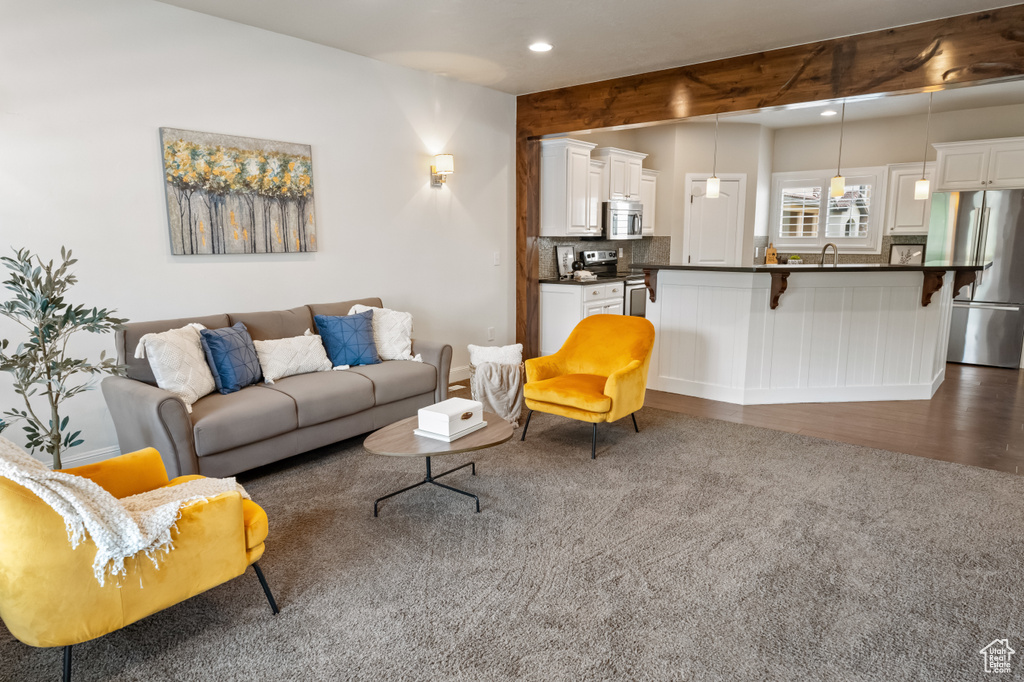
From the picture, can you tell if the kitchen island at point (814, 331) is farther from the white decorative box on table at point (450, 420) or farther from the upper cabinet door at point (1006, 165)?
the white decorative box on table at point (450, 420)

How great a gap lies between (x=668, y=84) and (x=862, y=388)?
2958 mm

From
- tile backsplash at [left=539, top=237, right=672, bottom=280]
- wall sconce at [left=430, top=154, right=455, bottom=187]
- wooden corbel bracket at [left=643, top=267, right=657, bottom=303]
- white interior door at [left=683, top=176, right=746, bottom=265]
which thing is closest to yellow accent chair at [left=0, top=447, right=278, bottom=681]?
wall sconce at [left=430, top=154, right=455, bottom=187]

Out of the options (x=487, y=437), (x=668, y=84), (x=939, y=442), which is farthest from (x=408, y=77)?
(x=939, y=442)

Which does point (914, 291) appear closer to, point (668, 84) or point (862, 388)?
point (862, 388)

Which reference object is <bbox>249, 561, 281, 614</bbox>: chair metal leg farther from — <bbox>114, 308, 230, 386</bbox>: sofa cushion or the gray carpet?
<bbox>114, 308, 230, 386</bbox>: sofa cushion

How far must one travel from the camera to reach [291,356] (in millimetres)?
3818

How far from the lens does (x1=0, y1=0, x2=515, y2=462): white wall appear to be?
126 inches

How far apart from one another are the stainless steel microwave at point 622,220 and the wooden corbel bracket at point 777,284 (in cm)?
255

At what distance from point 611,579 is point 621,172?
17.9ft

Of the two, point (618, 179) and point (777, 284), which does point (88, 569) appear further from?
point (618, 179)

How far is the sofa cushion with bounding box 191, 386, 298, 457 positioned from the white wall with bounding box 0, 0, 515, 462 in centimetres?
85

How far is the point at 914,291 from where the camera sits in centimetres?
486

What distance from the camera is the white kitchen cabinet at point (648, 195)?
24.5 ft

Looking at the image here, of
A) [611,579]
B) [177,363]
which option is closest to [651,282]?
[611,579]
